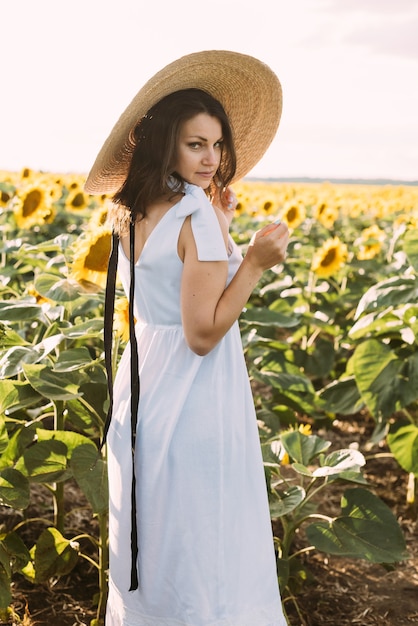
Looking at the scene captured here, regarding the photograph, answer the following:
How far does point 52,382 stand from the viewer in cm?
212

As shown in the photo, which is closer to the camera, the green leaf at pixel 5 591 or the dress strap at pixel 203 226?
the dress strap at pixel 203 226

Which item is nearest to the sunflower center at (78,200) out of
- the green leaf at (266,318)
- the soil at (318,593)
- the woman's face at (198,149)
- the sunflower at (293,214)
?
the sunflower at (293,214)

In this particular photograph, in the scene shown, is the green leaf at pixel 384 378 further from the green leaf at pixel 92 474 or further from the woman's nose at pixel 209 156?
the woman's nose at pixel 209 156

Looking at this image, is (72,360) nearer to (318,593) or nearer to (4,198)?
(318,593)

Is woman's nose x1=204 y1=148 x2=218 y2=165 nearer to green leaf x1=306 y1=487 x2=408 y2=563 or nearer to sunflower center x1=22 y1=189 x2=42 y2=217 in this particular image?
green leaf x1=306 y1=487 x2=408 y2=563

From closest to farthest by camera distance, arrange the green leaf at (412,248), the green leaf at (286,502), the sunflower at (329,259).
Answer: the green leaf at (286,502) → the green leaf at (412,248) → the sunflower at (329,259)

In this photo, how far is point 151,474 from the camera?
1.72 metres

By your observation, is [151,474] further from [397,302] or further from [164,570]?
[397,302]

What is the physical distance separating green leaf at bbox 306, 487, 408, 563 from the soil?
1.07ft

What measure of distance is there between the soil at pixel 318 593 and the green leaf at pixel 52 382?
433mm

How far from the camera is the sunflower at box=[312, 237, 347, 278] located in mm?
4453

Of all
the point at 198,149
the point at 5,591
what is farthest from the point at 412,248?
the point at 5,591

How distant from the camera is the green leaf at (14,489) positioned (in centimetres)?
207

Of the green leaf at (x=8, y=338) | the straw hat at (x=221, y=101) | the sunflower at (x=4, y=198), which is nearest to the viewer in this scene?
the straw hat at (x=221, y=101)
